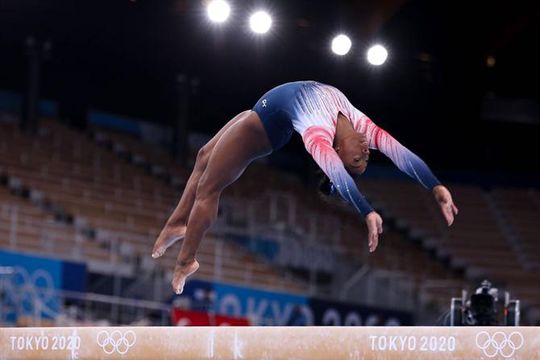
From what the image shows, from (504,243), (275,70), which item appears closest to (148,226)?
(275,70)

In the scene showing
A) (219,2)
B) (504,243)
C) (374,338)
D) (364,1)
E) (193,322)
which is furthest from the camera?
(504,243)

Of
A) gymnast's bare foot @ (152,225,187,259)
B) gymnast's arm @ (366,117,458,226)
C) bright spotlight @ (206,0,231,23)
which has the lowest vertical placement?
gymnast's bare foot @ (152,225,187,259)

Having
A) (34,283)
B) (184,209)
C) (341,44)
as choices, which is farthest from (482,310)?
(341,44)

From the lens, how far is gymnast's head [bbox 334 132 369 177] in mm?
6309

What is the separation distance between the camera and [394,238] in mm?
A: 23328

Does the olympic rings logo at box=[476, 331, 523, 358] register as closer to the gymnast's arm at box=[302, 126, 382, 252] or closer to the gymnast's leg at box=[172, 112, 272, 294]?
the gymnast's arm at box=[302, 126, 382, 252]

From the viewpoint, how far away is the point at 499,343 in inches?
199

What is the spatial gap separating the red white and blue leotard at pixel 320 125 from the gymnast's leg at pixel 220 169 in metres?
0.08

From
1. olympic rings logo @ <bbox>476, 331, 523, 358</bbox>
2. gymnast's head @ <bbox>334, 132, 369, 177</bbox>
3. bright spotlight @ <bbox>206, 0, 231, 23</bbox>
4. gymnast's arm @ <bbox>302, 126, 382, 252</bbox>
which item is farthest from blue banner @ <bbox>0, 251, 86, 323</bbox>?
olympic rings logo @ <bbox>476, 331, 523, 358</bbox>

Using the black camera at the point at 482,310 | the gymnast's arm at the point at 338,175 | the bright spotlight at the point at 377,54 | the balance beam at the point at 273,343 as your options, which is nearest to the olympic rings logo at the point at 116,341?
the balance beam at the point at 273,343

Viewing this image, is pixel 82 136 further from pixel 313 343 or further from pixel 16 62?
pixel 313 343

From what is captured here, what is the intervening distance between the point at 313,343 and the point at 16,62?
1717 cm

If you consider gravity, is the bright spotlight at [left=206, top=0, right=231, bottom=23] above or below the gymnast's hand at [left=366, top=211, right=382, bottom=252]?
above

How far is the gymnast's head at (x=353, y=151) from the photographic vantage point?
6.31 meters
